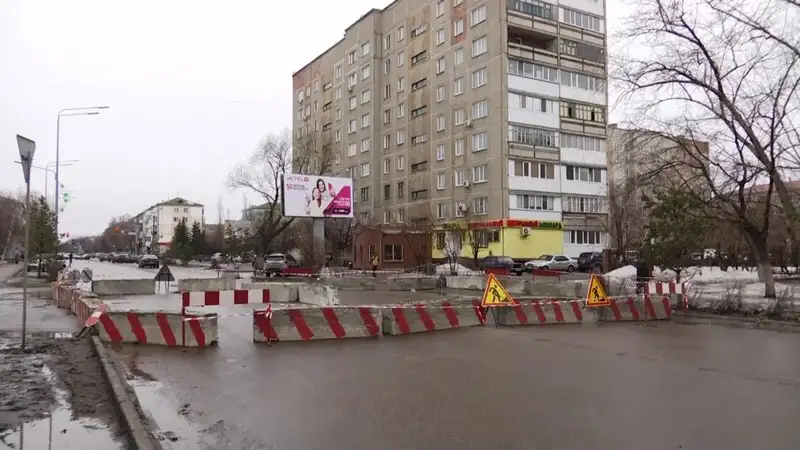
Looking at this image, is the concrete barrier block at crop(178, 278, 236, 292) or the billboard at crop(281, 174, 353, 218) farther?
the billboard at crop(281, 174, 353, 218)

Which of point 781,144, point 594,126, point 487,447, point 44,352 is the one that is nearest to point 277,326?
point 44,352

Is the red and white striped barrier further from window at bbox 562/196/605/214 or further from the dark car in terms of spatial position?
window at bbox 562/196/605/214

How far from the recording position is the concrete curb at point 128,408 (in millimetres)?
5465

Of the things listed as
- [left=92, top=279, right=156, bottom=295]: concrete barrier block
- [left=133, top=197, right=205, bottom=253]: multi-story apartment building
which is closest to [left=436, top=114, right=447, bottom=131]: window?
[left=92, top=279, right=156, bottom=295]: concrete barrier block

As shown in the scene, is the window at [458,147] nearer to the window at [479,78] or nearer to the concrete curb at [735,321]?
the window at [479,78]

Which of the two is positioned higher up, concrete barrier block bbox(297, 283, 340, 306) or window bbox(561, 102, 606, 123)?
window bbox(561, 102, 606, 123)

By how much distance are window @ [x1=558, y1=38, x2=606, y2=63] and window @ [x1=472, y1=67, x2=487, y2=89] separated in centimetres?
794

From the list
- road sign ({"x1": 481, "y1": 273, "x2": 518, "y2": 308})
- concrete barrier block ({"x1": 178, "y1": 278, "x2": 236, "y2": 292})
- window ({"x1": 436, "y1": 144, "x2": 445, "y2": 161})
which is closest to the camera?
road sign ({"x1": 481, "y1": 273, "x2": 518, "y2": 308})

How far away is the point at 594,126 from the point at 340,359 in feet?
171

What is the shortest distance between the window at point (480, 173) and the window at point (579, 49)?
1328cm

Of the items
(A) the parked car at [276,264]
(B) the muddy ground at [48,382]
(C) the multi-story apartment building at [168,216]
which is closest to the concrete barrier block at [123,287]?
(A) the parked car at [276,264]

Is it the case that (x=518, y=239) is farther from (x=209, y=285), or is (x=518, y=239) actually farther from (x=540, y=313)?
(x=540, y=313)

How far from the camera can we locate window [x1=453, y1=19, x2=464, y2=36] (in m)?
56.5

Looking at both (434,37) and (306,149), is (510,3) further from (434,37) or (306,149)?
(306,149)
